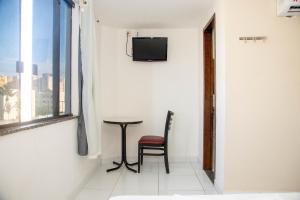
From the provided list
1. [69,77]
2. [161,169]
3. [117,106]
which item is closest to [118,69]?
[117,106]

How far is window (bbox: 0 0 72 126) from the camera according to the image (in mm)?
1650

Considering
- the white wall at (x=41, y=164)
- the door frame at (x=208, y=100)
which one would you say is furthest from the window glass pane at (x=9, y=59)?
the door frame at (x=208, y=100)

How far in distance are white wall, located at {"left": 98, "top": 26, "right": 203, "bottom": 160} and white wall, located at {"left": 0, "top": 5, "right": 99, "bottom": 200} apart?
4.56 ft

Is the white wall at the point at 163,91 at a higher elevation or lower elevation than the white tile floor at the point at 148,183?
higher

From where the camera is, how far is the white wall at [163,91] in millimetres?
4105

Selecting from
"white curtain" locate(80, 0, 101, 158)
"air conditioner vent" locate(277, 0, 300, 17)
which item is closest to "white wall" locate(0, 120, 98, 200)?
"white curtain" locate(80, 0, 101, 158)

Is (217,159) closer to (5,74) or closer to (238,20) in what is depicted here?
(238,20)

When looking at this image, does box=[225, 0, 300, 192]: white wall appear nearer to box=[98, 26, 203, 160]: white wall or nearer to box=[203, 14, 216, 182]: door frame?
box=[203, 14, 216, 182]: door frame

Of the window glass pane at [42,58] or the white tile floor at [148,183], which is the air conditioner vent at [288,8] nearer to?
the white tile floor at [148,183]

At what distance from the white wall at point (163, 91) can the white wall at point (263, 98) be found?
1.56m

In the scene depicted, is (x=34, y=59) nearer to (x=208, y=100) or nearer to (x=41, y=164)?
(x=41, y=164)

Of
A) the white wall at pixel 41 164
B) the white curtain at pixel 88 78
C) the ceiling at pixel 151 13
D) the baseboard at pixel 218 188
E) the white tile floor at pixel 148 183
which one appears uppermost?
the ceiling at pixel 151 13

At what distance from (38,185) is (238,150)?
1.98m

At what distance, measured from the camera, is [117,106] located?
411cm
